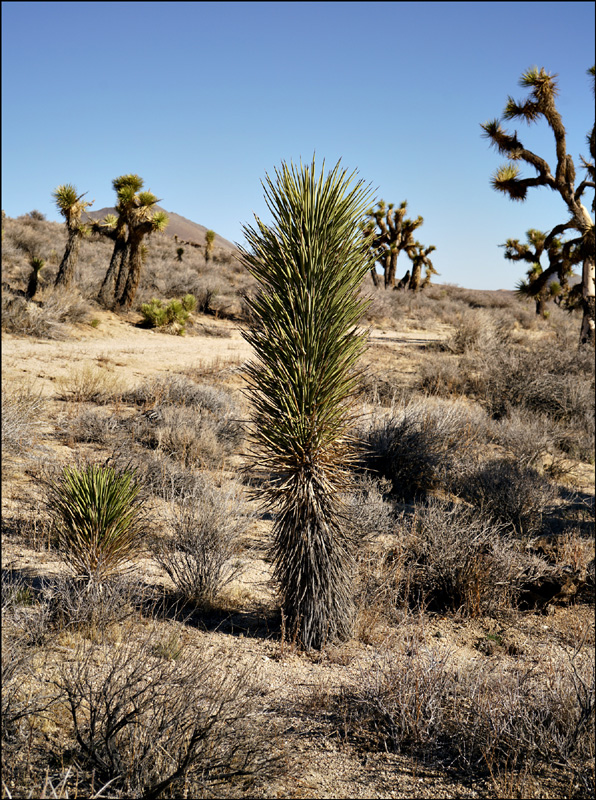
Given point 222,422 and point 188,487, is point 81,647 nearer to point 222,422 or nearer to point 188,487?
point 188,487

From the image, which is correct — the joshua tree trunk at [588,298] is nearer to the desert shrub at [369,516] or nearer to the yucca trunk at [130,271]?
the desert shrub at [369,516]

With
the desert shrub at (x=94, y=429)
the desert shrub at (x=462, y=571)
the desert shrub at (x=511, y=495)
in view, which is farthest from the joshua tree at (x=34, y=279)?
the desert shrub at (x=462, y=571)

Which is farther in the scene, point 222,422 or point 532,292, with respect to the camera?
point 532,292

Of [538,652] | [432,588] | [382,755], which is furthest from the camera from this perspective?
[432,588]

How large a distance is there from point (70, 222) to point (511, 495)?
14.5m

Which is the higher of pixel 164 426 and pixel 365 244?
pixel 365 244

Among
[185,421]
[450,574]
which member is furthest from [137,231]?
[450,574]

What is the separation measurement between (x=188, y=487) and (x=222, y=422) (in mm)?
2432

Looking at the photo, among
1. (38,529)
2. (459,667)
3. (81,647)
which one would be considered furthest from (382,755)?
(38,529)

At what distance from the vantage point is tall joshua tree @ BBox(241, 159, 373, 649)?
3760mm

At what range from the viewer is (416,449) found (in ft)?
27.1

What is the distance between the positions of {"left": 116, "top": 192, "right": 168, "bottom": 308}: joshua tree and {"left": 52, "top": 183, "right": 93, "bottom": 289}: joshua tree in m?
1.29

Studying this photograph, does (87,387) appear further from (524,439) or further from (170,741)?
(170,741)

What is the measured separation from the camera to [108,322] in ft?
55.6
